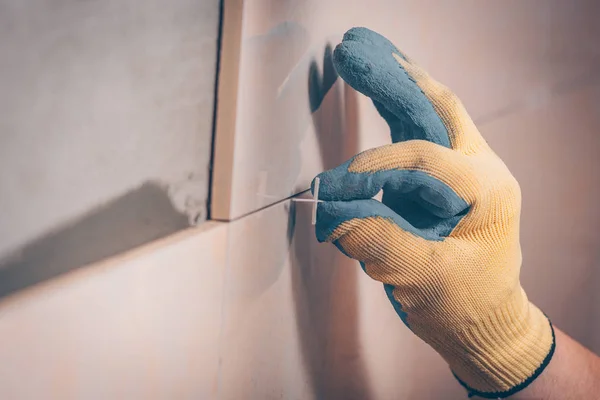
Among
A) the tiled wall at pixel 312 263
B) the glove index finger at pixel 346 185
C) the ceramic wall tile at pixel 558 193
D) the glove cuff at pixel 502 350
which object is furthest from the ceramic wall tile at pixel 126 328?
the ceramic wall tile at pixel 558 193

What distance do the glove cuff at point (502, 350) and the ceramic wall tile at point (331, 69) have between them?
226 millimetres

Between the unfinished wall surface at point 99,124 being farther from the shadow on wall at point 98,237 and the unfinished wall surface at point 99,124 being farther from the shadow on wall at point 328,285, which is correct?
the shadow on wall at point 328,285

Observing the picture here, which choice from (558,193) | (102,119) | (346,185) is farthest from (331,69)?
(558,193)

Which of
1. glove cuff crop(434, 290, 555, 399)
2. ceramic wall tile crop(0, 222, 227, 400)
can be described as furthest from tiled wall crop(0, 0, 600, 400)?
glove cuff crop(434, 290, 555, 399)

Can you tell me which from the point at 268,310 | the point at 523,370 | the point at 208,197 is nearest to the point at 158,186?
the point at 208,197

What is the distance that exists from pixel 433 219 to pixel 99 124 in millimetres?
302

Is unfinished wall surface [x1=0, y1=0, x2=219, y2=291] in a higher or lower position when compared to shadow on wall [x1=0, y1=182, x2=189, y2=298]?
higher

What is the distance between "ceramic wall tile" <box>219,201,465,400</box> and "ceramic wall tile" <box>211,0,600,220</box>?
39mm

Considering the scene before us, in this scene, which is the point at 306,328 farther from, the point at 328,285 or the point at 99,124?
the point at 99,124

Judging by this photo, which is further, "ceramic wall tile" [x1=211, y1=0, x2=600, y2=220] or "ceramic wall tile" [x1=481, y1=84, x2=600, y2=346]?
"ceramic wall tile" [x1=481, y1=84, x2=600, y2=346]

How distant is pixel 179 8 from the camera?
277 mm

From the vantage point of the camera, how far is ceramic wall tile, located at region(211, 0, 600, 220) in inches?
12.4

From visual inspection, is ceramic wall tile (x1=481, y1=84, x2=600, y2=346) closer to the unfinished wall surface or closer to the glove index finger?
the glove index finger

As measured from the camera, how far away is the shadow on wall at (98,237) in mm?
192
